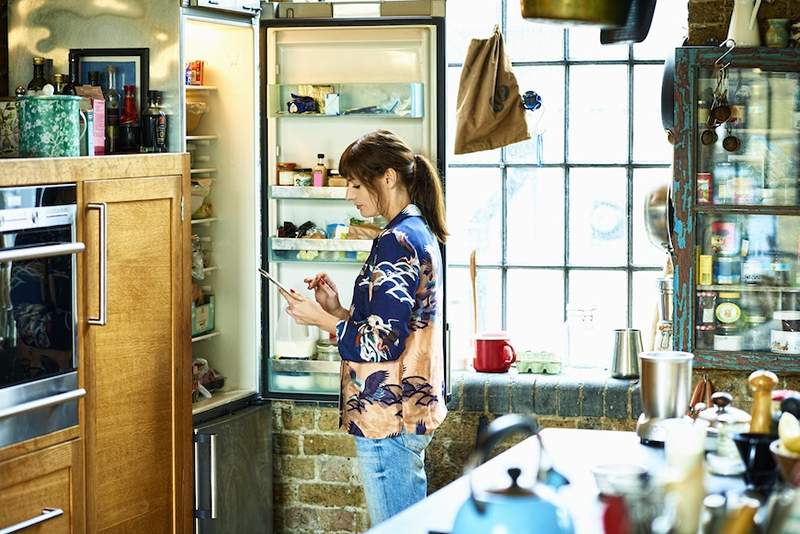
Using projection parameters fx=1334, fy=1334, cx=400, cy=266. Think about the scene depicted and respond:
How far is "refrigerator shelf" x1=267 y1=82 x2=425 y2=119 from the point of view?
5207 mm

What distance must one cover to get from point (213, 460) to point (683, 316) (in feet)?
6.07

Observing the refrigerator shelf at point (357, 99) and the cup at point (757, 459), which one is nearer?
the cup at point (757, 459)

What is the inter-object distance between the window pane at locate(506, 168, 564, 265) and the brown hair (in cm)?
177

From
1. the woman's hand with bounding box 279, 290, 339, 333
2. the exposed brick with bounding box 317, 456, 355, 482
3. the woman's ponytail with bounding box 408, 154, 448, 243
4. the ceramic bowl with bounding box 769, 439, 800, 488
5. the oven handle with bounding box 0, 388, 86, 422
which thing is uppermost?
the woman's ponytail with bounding box 408, 154, 448, 243

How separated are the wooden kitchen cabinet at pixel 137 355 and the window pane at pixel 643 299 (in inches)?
82.0

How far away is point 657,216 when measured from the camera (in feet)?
17.8

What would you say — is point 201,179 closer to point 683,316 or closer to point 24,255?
point 24,255

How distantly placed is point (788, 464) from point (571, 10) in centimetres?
110

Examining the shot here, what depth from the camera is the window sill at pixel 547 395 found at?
17.7 ft

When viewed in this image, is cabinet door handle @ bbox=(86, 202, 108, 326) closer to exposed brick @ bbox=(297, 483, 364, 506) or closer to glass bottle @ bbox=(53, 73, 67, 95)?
A: glass bottle @ bbox=(53, 73, 67, 95)

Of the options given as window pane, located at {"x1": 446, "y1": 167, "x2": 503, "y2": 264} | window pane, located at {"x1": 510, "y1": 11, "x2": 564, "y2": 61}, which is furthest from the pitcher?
window pane, located at {"x1": 446, "y1": 167, "x2": 503, "y2": 264}

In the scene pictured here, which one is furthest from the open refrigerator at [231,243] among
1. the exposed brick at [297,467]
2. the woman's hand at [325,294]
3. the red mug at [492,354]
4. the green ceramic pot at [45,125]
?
the green ceramic pot at [45,125]

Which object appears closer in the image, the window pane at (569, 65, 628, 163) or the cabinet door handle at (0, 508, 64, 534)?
the cabinet door handle at (0, 508, 64, 534)

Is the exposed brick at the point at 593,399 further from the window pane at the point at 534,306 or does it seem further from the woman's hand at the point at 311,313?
the woman's hand at the point at 311,313
